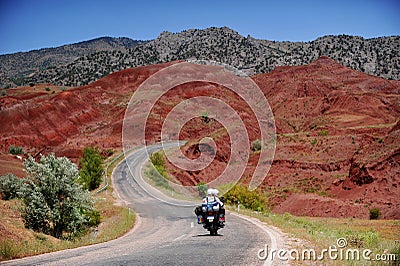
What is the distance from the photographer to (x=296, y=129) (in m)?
91.7

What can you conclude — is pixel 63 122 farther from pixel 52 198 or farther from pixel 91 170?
pixel 52 198

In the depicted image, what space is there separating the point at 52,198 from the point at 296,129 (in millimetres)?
77577

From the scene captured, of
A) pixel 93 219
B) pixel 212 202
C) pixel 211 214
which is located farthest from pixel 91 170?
pixel 212 202

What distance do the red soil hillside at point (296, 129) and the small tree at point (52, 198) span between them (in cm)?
2601

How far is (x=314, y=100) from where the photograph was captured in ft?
332

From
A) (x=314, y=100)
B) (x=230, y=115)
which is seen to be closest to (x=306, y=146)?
(x=230, y=115)

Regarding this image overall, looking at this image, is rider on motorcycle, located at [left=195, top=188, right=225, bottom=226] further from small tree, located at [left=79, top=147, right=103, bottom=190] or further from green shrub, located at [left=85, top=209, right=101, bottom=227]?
small tree, located at [left=79, top=147, right=103, bottom=190]

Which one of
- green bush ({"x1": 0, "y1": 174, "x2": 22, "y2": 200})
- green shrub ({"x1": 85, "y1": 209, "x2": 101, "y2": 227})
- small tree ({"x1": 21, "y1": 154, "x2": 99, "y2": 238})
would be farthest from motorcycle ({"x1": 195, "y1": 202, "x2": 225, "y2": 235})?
Answer: green bush ({"x1": 0, "y1": 174, "x2": 22, "y2": 200})

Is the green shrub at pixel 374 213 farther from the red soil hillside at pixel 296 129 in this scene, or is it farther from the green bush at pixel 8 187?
the green bush at pixel 8 187

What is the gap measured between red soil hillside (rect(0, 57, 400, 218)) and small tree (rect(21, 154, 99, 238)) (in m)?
26.0

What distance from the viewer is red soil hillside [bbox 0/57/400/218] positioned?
42594mm

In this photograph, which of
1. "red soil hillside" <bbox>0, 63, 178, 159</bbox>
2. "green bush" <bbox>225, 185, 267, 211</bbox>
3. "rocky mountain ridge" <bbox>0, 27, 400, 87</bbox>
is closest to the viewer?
"green bush" <bbox>225, 185, 267, 211</bbox>

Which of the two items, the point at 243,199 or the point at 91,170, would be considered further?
the point at 91,170

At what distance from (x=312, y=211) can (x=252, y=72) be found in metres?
118
